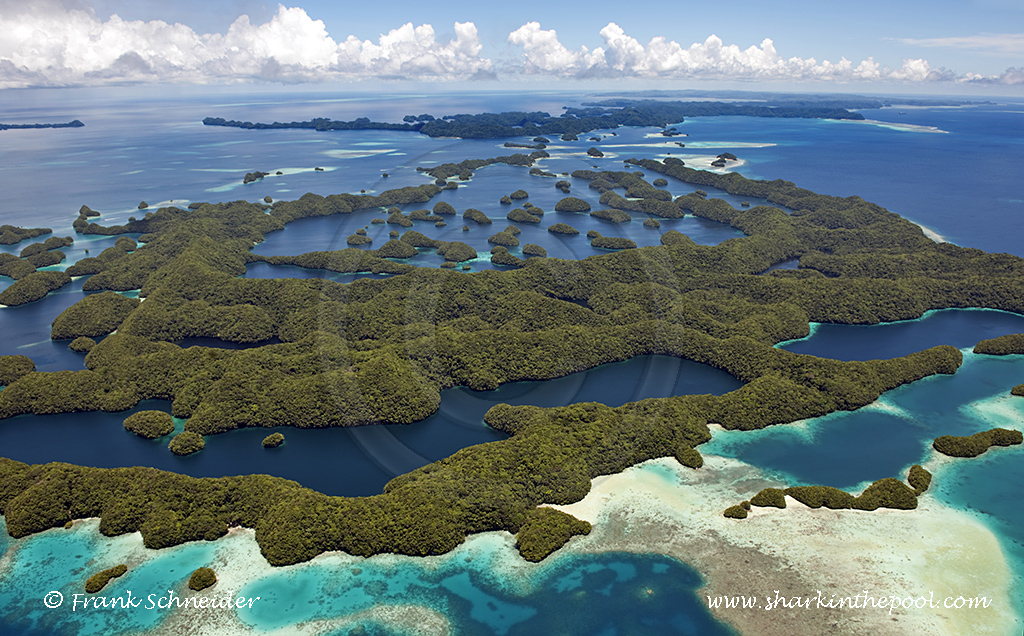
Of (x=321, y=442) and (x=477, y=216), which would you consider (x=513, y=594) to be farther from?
(x=477, y=216)

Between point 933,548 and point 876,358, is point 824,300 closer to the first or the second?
point 876,358

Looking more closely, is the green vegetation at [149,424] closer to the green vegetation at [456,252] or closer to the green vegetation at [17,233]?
the green vegetation at [456,252]

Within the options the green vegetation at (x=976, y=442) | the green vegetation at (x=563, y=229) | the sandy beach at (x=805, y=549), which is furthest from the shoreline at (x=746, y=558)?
the green vegetation at (x=563, y=229)

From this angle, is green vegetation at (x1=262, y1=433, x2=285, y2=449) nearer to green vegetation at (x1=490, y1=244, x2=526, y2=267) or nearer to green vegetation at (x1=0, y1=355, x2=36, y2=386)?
green vegetation at (x1=0, y1=355, x2=36, y2=386)

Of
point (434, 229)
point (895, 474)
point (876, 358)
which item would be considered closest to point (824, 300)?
point (876, 358)

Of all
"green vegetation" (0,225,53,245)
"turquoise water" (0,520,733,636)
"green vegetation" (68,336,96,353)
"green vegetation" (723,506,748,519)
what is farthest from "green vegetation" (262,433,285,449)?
"green vegetation" (0,225,53,245)

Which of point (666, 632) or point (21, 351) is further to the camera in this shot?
point (21, 351)
